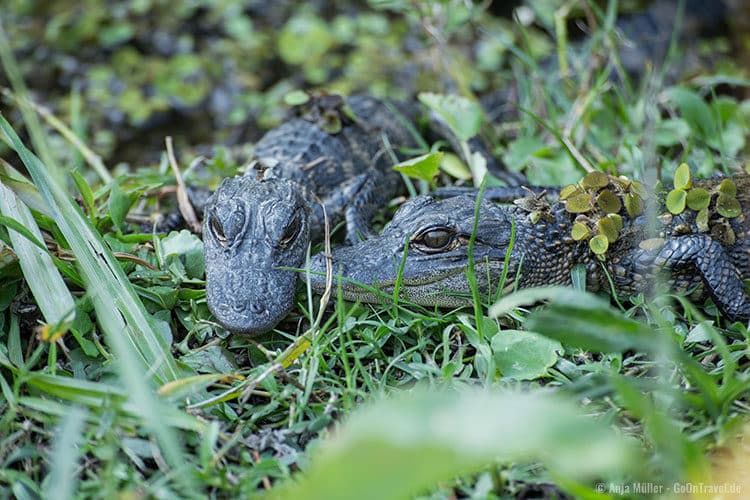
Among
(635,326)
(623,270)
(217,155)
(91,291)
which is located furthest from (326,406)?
(217,155)

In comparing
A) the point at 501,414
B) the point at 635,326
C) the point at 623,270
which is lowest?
the point at 623,270

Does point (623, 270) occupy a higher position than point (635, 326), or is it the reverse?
point (635, 326)

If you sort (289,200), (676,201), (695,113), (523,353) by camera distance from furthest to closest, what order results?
1. (695,113)
2. (289,200)
3. (676,201)
4. (523,353)

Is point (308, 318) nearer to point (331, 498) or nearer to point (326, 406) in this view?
point (326, 406)

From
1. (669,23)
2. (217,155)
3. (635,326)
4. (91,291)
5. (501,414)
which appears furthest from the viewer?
(669,23)

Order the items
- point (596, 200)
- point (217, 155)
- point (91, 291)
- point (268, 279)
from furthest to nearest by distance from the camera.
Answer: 1. point (217, 155)
2. point (596, 200)
3. point (268, 279)
4. point (91, 291)

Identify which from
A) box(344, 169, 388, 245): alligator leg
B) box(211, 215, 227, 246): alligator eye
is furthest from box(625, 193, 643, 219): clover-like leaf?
box(211, 215, 227, 246): alligator eye

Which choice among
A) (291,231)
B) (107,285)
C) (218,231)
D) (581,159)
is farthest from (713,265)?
(107,285)

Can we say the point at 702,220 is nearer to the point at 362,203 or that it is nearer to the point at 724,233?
the point at 724,233
